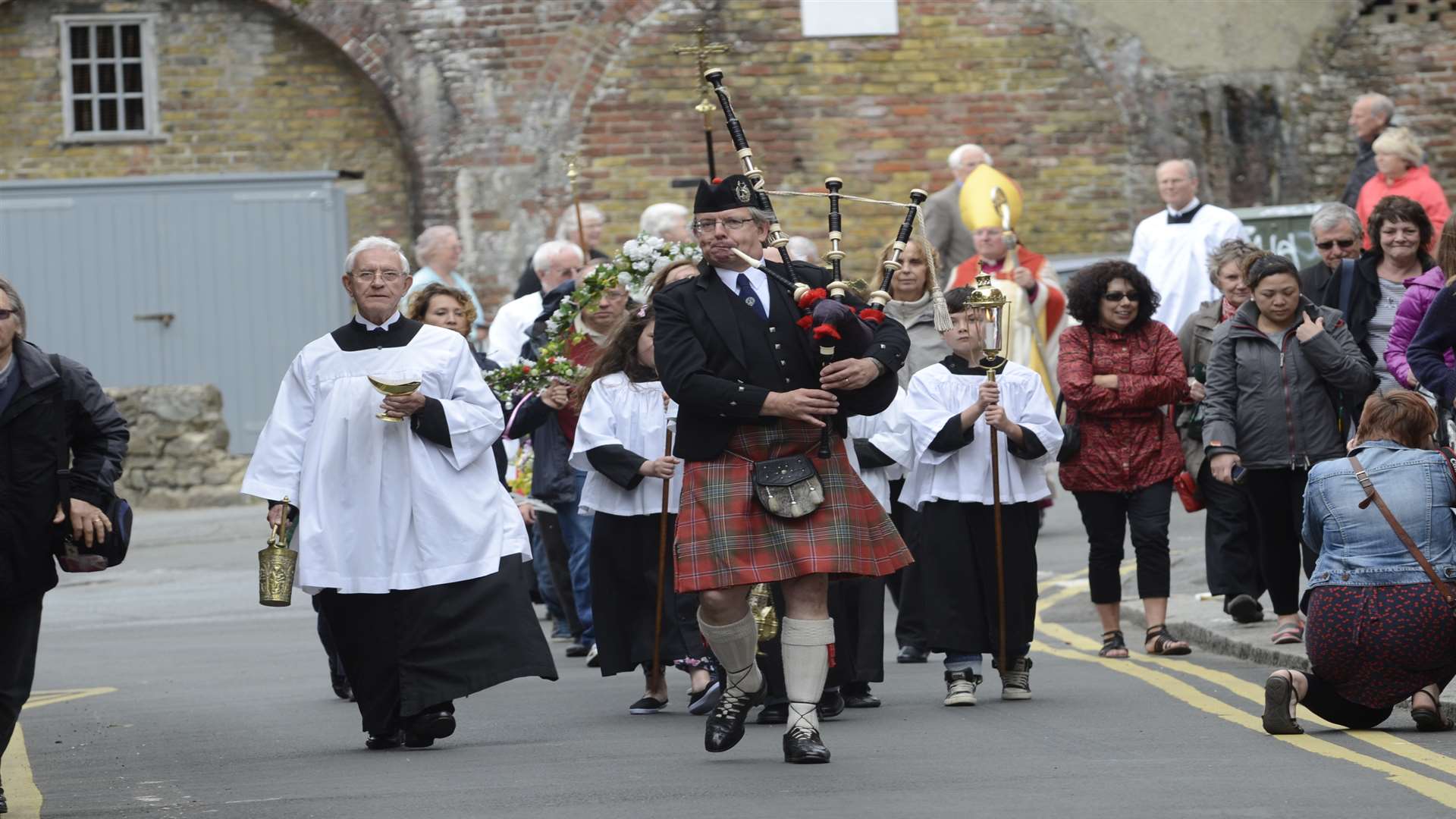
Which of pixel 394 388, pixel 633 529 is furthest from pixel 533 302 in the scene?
pixel 394 388

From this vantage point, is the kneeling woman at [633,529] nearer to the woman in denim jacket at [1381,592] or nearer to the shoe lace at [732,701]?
Answer: the shoe lace at [732,701]

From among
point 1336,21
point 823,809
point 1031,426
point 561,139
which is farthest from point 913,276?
point 1336,21

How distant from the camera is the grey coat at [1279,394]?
37.4 ft

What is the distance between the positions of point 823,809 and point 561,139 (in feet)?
57.0

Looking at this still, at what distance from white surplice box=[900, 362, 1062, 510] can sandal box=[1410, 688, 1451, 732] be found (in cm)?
233

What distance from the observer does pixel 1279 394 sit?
11.6 metres

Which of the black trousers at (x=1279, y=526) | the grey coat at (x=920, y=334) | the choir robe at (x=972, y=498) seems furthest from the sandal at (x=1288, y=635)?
the grey coat at (x=920, y=334)

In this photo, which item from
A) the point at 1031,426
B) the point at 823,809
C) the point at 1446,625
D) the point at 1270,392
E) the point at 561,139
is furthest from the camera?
the point at 561,139

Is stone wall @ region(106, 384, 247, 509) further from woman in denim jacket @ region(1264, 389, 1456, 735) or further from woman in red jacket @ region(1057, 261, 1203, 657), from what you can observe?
woman in denim jacket @ region(1264, 389, 1456, 735)

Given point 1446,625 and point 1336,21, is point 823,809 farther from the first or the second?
point 1336,21

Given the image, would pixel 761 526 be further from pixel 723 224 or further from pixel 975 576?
pixel 975 576

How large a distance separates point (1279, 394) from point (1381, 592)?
3013 mm

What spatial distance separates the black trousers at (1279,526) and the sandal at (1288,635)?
11 centimetres

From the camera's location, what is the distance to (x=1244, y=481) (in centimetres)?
1185
